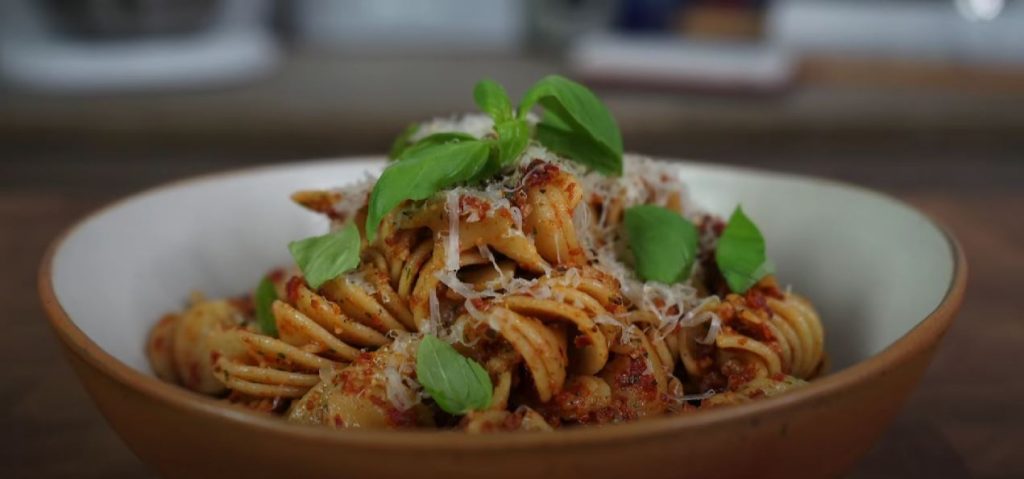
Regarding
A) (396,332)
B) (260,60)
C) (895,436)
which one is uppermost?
(396,332)

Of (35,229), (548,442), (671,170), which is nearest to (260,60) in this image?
(35,229)

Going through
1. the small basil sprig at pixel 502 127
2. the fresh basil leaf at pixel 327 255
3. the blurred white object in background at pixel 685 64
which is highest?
the small basil sprig at pixel 502 127

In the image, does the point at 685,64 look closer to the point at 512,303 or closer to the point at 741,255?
the point at 741,255

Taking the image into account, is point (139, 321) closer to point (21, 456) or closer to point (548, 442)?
point (21, 456)

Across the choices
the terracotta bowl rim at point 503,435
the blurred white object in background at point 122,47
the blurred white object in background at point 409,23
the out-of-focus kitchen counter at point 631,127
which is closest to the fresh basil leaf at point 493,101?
the terracotta bowl rim at point 503,435

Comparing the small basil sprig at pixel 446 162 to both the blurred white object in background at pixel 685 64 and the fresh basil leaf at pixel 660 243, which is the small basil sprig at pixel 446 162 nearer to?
the fresh basil leaf at pixel 660 243

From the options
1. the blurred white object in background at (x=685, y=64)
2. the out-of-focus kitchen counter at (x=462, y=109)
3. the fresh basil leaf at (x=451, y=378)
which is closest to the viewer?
the fresh basil leaf at (x=451, y=378)

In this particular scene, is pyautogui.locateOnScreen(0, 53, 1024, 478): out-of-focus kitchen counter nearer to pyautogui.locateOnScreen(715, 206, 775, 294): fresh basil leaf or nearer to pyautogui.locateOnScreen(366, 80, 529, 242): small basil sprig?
pyautogui.locateOnScreen(715, 206, 775, 294): fresh basil leaf

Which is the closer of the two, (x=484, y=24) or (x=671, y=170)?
(x=671, y=170)

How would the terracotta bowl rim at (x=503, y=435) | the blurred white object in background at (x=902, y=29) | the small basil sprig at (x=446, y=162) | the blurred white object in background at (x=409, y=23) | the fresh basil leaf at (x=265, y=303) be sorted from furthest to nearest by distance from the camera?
1. the blurred white object in background at (x=409, y=23)
2. the blurred white object in background at (x=902, y=29)
3. the fresh basil leaf at (x=265, y=303)
4. the small basil sprig at (x=446, y=162)
5. the terracotta bowl rim at (x=503, y=435)
